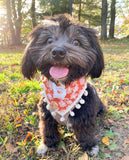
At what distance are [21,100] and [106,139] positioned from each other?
71.8 inches

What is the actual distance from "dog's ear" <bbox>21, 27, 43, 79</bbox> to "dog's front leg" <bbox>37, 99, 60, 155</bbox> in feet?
1.71

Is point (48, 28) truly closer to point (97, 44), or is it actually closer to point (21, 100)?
point (97, 44)

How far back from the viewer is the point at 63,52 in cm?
162

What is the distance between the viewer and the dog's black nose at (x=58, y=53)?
1598 millimetres

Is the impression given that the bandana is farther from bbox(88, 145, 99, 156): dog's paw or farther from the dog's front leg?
bbox(88, 145, 99, 156): dog's paw

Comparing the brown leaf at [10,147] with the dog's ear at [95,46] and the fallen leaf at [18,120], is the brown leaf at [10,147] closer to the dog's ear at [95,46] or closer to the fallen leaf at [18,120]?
the fallen leaf at [18,120]

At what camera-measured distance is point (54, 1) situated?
591 inches

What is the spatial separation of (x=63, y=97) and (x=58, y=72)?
47 centimetres

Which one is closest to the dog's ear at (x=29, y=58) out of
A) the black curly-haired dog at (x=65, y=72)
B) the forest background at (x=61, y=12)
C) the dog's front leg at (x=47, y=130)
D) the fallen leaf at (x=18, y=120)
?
the black curly-haired dog at (x=65, y=72)

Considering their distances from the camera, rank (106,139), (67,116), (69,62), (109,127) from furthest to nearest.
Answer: (109,127), (106,139), (67,116), (69,62)

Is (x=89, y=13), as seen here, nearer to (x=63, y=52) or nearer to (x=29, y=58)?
(x=29, y=58)

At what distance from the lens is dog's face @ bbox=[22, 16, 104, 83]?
169cm

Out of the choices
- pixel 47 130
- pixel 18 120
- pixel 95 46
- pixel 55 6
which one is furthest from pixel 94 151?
pixel 55 6

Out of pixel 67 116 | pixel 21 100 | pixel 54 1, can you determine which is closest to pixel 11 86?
pixel 21 100
